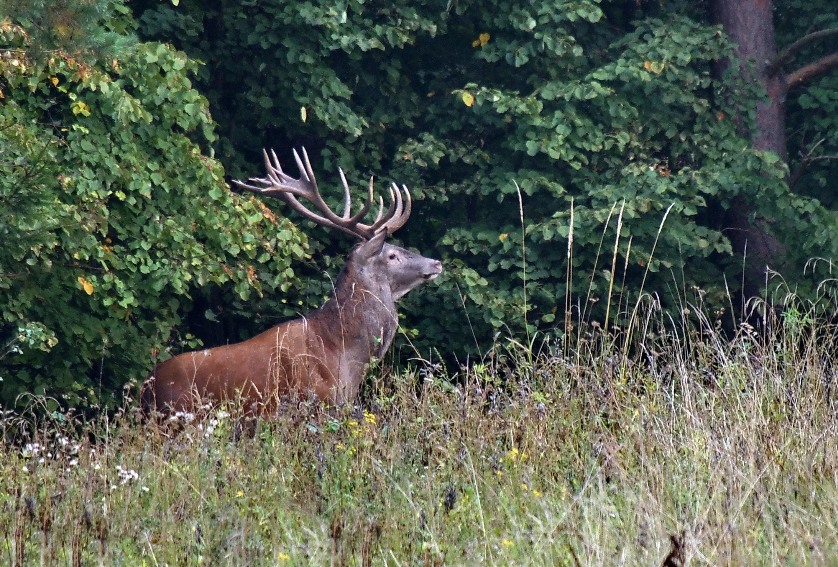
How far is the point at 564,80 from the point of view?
1086cm

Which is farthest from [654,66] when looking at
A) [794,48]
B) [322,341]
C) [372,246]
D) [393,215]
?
[322,341]

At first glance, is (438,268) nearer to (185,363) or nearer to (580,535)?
(185,363)

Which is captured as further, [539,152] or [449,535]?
[539,152]

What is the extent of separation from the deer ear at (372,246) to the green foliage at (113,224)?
855 mm

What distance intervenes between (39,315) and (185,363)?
105cm

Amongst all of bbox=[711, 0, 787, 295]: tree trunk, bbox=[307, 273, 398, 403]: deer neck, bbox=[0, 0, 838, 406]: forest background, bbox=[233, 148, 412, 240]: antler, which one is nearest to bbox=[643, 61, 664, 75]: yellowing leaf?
bbox=[0, 0, 838, 406]: forest background

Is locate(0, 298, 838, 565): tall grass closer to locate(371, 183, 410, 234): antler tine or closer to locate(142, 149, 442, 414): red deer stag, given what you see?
locate(142, 149, 442, 414): red deer stag

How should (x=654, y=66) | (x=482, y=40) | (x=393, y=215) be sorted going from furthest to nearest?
1. (x=482, y=40)
2. (x=654, y=66)
3. (x=393, y=215)

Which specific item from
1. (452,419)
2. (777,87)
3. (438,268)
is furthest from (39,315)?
(777,87)

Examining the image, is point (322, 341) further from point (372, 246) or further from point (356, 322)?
point (372, 246)

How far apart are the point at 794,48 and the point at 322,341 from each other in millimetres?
5204

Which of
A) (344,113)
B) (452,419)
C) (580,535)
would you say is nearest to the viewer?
(580,535)

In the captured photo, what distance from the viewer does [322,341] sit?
8.09m

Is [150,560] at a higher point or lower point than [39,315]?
higher
